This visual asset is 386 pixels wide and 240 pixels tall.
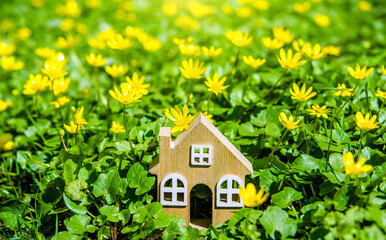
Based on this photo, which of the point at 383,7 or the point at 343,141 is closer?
the point at 343,141

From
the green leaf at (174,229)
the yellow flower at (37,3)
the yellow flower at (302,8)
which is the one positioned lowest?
the green leaf at (174,229)

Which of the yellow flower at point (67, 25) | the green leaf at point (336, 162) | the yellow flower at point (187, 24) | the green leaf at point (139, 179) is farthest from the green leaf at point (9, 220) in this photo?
the yellow flower at point (67, 25)

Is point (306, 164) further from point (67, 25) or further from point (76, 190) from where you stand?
point (67, 25)

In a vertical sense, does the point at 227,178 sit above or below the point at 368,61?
below

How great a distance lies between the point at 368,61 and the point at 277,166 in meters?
1.33

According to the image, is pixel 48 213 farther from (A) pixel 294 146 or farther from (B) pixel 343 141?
(B) pixel 343 141

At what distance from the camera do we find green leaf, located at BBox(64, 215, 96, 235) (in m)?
1.80

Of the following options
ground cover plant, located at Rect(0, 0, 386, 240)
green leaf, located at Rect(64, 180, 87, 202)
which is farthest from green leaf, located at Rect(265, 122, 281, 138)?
green leaf, located at Rect(64, 180, 87, 202)

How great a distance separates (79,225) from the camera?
5.98ft

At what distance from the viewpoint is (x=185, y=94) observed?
8.66 feet

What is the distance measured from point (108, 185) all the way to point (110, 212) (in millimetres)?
125

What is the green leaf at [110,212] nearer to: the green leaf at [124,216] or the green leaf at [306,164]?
the green leaf at [124,216]

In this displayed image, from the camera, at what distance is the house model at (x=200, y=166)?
172cm

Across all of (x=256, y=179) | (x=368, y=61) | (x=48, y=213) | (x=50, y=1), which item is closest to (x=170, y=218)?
(x=256, y=179)
